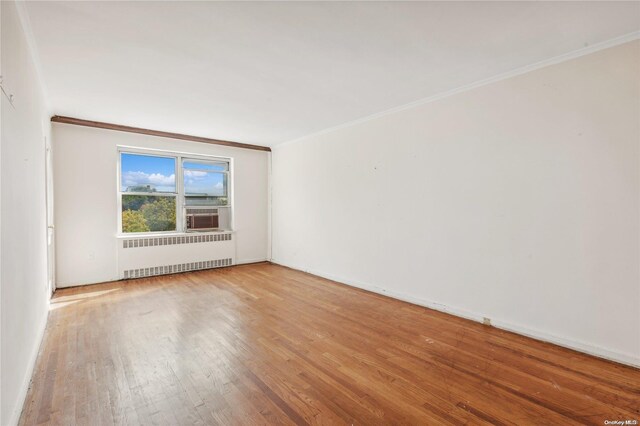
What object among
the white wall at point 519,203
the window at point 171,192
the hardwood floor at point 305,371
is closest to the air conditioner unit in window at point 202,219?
the window at point 171,192

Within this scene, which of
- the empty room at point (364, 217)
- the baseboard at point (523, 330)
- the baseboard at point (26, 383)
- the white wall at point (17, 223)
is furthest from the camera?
the baseboard at point (523, 330)

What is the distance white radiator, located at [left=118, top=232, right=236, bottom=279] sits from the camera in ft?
17.0

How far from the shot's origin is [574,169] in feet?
8.96

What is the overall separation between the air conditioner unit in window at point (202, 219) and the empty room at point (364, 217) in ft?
4.38

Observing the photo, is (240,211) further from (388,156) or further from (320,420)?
(320,420)

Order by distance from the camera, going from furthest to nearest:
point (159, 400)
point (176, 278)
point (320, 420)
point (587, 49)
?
point (176, 278) < point (587, 49) < point (159, 400) < point (320, 420)

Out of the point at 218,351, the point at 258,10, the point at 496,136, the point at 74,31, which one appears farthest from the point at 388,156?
the point at 74,31

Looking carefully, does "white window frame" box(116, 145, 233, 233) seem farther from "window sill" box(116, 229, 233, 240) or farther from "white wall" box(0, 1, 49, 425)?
"white wall" box(0, 1, 49, 425)

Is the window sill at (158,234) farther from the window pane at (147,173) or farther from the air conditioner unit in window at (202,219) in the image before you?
the window pane at (147,173)

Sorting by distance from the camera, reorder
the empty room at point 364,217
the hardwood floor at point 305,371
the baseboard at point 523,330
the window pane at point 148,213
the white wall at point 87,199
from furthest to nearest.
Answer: the window pane at point 148,213, the white wall at point 87,199, the baseboard at point 523,330, the empty room at point 364,217, the hardwood floor at point 305,371

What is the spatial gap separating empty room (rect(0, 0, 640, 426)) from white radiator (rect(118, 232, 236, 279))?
0.33 meters

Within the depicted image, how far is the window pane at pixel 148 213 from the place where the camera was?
5.32 meters

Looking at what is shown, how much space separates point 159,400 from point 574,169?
3768 millimetres

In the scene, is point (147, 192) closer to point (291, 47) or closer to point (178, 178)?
point (178, 178)
